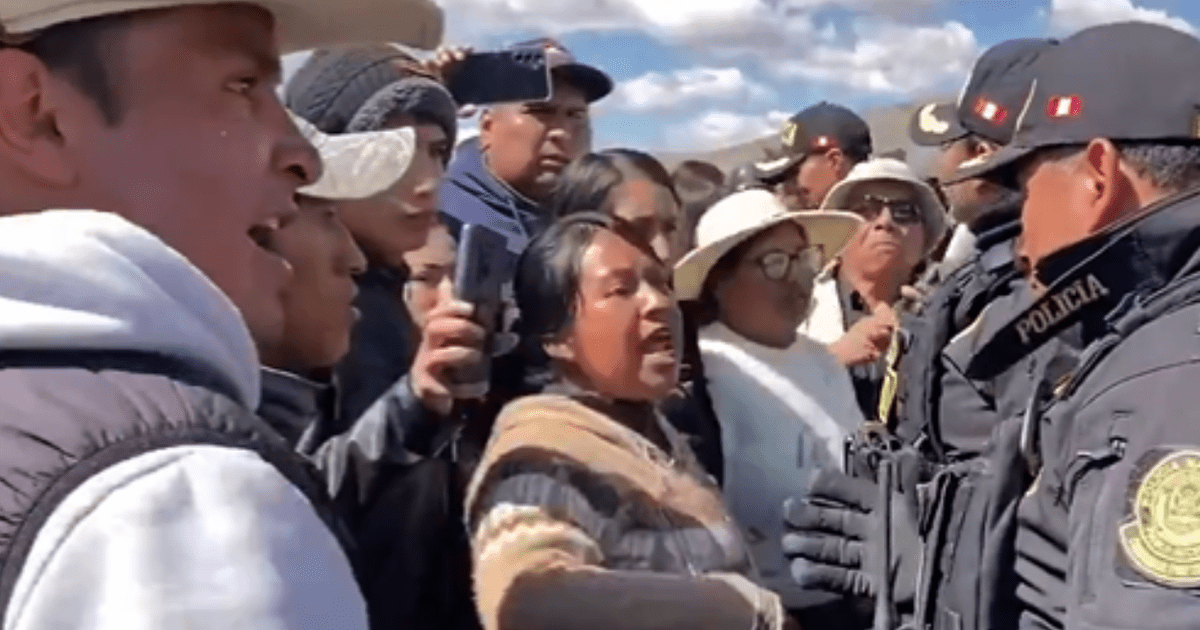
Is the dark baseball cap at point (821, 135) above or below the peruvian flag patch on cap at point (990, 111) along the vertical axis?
below

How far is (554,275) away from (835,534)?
804mm

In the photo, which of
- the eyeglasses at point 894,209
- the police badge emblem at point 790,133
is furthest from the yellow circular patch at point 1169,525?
the police badge emblem at point 790,133

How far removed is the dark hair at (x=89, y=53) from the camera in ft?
3.47

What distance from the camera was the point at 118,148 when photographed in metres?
1.06

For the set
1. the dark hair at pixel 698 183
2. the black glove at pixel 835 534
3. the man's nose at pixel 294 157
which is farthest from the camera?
the dark hair at pixel 698 183

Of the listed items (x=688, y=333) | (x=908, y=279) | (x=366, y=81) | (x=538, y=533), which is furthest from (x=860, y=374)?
(x=538, y=533)

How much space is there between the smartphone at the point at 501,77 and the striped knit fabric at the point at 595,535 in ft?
3.50

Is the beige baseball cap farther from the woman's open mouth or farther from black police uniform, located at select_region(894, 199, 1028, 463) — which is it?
black police uniform, located at select_region(894, 199, 1028, 463)

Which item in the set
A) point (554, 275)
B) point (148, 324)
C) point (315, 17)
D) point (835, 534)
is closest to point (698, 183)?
point (835, 534)

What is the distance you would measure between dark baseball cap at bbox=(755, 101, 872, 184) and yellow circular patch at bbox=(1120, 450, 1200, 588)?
16.0 feet

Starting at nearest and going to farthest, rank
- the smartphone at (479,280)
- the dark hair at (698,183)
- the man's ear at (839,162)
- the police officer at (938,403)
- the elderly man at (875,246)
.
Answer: the smartphone at (479,280)
the police officer at (938,403)
the elderly man at (875,246)
the dark hair at (698,183)
the man's ear at (839,162)

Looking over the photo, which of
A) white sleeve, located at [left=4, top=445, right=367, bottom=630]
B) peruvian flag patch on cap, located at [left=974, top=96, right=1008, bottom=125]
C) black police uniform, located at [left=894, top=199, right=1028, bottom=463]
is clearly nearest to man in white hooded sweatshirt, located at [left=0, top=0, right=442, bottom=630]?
white sleeve, located at [left=4, top=445, right=367, bottom=630]

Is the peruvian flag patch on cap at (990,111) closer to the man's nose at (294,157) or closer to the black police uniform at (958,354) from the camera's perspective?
the black police uniform at (958,354)

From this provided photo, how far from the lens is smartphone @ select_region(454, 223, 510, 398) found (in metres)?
2.58
